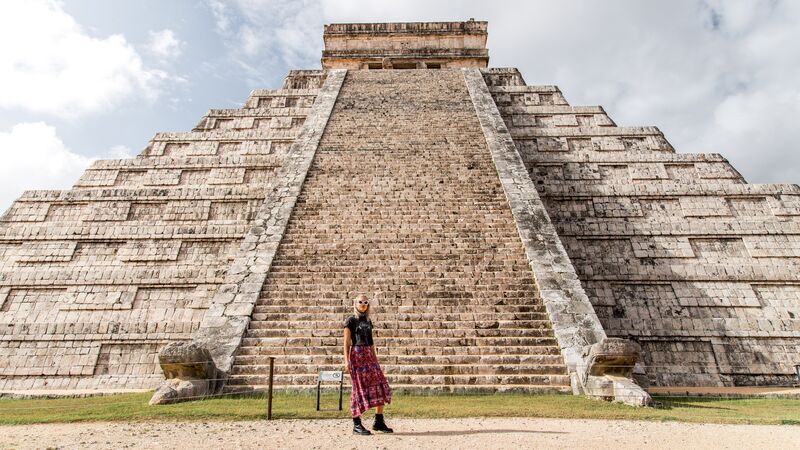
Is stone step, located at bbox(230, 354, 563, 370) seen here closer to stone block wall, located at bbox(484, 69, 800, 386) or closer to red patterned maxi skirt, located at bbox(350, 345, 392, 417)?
Result: red patterned maxi skirt, located at bbox(350, 345, 392, 417)

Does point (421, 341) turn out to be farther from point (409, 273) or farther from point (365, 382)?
point (365, 382)

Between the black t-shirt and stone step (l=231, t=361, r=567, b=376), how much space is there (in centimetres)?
217

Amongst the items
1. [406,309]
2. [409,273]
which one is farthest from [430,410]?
[409,273]

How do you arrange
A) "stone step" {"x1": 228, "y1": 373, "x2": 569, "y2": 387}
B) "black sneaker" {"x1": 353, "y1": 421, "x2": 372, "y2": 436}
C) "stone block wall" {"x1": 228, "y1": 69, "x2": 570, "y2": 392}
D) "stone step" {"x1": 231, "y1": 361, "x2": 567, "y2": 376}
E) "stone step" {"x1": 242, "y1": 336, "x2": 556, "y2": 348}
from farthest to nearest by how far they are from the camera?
"stone step" {"x1": 242, "y1": 336, "x2": 556, "y2": 348}, "stone block wall" {"x1": 228, "y1": 69, "x2": 570, "y2": 392}, "stone step" {"x1": 231, "y1": 361, "x2": 567, "y2": 376}, "stone step" {"x1": 228, "y1": 373, "x2": 569, "y2": 387}, "black sneaker" {"x1": 353, "y1": 421, "x2": 372, "y2": 436}

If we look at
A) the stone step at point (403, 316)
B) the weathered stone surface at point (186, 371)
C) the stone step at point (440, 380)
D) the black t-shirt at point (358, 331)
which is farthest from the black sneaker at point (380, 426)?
the stone step at point (403, 316)

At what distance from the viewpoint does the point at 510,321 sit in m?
6.96

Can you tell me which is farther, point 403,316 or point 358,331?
point 403,316

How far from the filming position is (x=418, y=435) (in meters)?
3.98

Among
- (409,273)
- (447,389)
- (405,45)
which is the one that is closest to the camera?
(447,389)

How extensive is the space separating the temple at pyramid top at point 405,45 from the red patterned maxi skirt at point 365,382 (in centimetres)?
1804

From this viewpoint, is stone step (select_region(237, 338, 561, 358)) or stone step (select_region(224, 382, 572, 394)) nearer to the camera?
stone step (select_region(224, 382, 572, 394))

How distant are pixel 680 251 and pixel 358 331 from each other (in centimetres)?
832

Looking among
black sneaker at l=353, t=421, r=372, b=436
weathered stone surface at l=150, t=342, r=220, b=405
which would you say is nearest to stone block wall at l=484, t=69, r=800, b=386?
black sneaker at l=353, t=421, r=372, b=436

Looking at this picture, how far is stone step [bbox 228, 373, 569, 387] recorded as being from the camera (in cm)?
598
